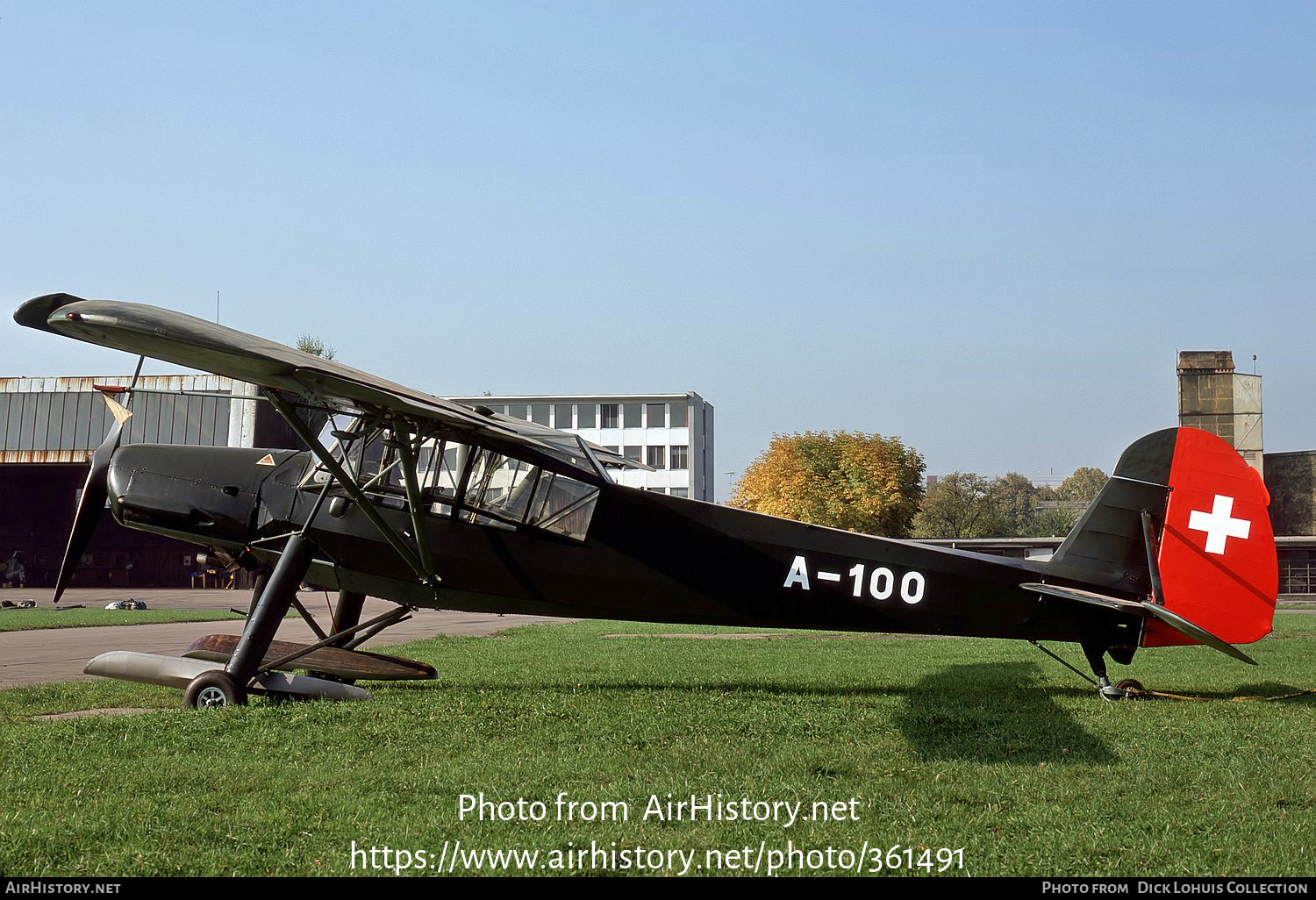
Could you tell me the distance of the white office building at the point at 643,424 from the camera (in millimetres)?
87750

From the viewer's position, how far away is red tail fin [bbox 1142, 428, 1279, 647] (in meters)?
9.16

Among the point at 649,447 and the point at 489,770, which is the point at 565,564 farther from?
the point at 649,447

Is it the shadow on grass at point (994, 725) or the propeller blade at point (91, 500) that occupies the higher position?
the propeller blade at point (91, 500)

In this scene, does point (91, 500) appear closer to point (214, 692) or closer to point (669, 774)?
point (214, 692)

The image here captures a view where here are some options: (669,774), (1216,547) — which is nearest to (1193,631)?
(1216,547)

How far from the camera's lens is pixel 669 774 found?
590 cm

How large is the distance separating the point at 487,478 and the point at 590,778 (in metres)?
4.40

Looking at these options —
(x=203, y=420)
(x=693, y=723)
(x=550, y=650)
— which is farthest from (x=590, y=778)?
(x=203, y=420)

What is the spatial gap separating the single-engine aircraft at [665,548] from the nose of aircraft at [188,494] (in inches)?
0.7

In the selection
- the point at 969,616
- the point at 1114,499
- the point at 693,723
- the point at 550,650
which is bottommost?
the point at 550,650

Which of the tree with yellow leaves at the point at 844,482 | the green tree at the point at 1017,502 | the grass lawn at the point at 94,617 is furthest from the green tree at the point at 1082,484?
the grass lawn at the point at 94,617

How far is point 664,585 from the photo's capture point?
375 inches

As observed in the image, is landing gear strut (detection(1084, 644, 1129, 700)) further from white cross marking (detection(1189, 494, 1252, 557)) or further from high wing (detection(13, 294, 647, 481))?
high wing (detection(13, 294, 647, 481))

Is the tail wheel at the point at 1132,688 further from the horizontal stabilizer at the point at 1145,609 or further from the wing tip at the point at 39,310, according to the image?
the wing tip at the point at 39,310
